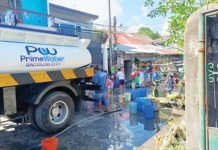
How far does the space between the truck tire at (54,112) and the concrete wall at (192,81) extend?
3.85 m

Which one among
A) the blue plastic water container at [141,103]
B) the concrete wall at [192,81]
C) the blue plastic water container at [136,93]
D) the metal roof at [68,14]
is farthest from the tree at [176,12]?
the metal roof at [68,14]

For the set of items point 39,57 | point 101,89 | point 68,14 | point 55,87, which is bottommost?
point 101,89

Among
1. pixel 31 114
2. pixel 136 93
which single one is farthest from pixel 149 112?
pixel 31 114

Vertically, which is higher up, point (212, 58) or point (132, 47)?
point (132, 47)

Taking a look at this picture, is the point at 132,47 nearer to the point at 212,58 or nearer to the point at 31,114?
the point at 31,114

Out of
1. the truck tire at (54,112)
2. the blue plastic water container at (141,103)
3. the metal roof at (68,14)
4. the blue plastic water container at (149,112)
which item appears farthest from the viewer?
the metal roof at (68,14)

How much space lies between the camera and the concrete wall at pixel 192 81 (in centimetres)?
260

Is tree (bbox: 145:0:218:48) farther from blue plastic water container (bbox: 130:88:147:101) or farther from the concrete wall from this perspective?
blue plastic water container (bbox: 130:88:147:101)

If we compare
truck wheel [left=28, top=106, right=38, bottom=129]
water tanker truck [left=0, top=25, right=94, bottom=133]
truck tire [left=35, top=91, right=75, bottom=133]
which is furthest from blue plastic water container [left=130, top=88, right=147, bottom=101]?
truck wheel [left=28, top=106, right=38, bottom=129]

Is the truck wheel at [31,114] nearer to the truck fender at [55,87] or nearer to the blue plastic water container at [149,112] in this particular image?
the truck fender at [55,87]

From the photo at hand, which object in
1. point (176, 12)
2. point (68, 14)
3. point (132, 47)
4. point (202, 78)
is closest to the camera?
point (202, 78)

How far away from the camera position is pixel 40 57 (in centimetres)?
554

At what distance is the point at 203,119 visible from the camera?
8.08 ft

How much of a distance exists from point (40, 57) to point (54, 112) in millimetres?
1527
